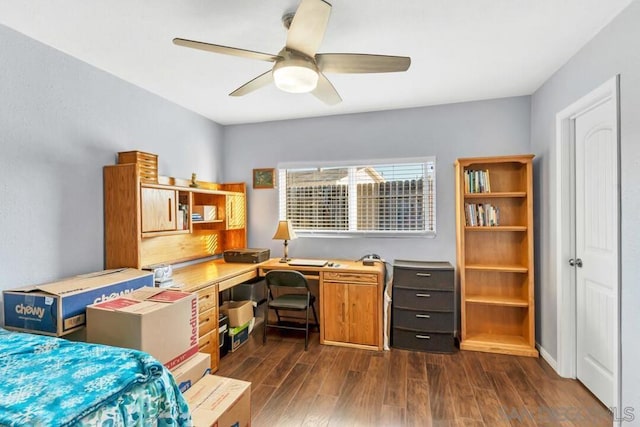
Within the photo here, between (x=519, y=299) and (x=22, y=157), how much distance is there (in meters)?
4.18

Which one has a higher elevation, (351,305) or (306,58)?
(306,58)

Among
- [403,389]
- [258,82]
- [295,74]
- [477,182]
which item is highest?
[258,82]

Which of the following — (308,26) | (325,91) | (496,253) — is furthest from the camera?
(496,253)

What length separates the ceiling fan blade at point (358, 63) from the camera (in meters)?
1.62

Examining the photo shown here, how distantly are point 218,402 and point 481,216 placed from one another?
2.74 m

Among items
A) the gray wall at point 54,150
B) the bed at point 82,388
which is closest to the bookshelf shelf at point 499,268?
the bed at point 82,388

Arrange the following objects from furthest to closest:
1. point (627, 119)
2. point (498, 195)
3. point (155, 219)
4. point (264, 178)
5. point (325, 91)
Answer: point (264, 178), point (498, 195), point (155, 219), point (325, 91), point (627, 119)

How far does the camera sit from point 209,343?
2.53m

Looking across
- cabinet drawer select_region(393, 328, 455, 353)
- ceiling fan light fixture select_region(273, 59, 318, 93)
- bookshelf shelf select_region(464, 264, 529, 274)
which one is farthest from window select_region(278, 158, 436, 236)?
ceiling fan light fixture select_region(273, 59, 318, 93)

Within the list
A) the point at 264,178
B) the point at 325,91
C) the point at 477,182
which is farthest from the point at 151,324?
the point at 477,182

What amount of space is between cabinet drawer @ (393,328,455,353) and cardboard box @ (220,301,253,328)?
1510 millimetres

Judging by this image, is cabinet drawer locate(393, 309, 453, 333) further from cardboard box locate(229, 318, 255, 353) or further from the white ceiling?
the white ceiling

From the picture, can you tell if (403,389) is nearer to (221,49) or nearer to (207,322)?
(207,322)

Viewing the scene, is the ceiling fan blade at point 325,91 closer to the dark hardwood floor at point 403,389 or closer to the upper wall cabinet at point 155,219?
the upper wall cabinet at point 155,219
